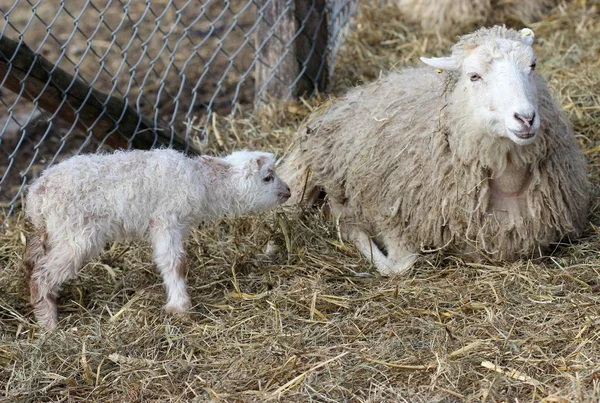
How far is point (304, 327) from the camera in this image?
3.84m

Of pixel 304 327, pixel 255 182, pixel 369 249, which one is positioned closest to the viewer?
pixel 304 327

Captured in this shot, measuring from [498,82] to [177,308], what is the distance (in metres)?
1.65

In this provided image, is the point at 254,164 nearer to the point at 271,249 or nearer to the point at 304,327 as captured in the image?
the point at 271,249

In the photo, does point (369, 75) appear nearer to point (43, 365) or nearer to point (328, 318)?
point (328, 318)

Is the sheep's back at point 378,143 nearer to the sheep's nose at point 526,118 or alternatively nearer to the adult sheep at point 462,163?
the adult sheep at point 462,163

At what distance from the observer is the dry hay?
3.37 meters

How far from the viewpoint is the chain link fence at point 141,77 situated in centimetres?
493

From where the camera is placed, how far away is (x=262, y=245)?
15.2 feet

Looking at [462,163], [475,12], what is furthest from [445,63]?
[475,12]

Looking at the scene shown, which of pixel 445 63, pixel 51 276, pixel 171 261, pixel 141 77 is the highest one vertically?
pixel 445 63

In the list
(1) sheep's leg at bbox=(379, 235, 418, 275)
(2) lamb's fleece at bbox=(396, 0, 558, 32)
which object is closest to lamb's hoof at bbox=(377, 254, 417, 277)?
(1) sheep's leg at bbox=(379, 235, 418, 275)

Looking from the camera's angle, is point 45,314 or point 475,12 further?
point 475,12

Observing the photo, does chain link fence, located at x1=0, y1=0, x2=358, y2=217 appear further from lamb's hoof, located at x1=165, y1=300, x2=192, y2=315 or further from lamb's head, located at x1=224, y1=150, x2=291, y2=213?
lamb's hoof, located at x1=165, y1=300, x2=192, y2=315

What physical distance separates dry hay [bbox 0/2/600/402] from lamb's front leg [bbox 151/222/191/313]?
75 mm
